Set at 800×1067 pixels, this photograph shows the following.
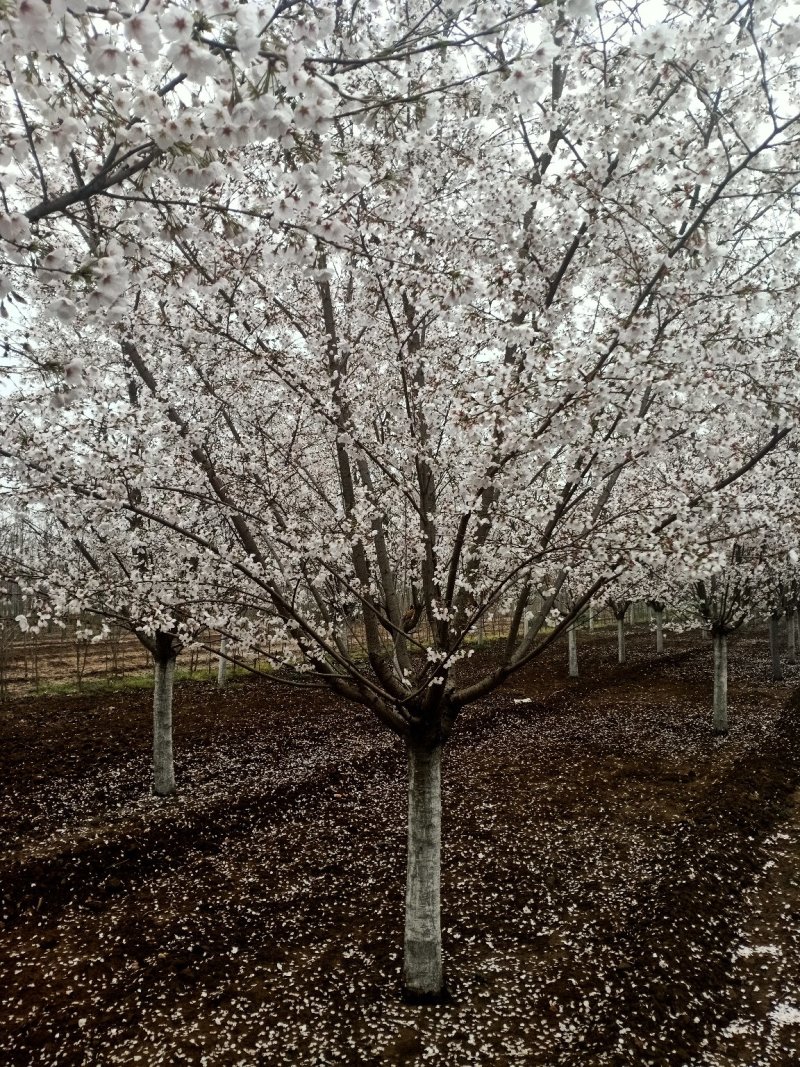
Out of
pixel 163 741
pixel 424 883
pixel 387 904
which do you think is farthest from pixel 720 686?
pixel 163 741

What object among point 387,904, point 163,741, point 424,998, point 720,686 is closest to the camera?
point 424,998

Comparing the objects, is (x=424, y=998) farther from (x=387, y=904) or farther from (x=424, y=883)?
(x=387, y=904)

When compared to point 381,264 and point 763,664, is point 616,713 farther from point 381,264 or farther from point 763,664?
point 381,264

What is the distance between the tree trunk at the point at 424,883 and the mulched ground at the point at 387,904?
0.31 metres

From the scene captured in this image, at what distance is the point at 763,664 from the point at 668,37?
111ft

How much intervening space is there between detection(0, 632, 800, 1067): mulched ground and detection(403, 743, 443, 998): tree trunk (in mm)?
314

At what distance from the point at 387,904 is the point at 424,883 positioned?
2506 mm

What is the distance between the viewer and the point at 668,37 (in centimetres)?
465

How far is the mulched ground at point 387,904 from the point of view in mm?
6242

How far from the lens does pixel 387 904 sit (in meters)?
8.74

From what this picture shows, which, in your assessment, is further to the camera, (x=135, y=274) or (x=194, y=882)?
(x=194, y=882)

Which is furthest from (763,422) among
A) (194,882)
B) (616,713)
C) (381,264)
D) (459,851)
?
(616,713)

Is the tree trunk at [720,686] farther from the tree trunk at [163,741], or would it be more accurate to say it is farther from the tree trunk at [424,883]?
the tree trunk at [163,741]

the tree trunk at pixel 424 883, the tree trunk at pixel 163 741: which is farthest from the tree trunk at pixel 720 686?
the tree trunk at pixel 163 741
